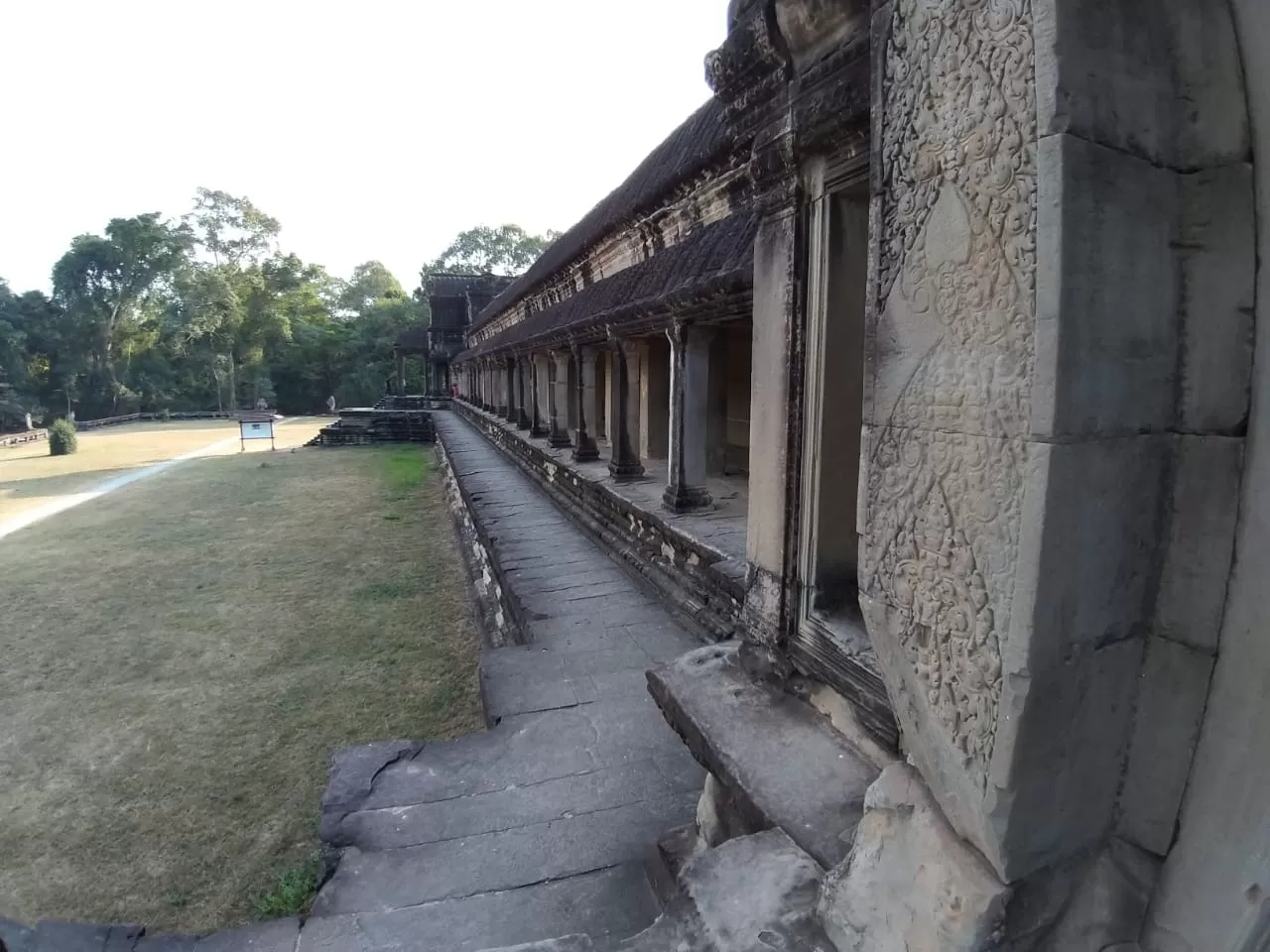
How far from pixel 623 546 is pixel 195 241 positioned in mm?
52619

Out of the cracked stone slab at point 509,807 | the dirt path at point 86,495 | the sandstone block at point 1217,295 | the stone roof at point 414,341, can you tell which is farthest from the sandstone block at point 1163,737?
the stone roof at point 414,341

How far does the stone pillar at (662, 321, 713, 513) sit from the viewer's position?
5156 millimetres

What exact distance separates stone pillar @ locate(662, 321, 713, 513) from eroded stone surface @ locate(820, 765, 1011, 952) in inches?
156

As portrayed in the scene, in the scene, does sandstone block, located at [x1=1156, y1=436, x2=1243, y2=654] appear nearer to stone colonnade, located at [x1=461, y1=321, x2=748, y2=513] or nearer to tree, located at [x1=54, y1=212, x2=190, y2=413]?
stone colonnade, located at [x1=461, y1=321, x2=748, y2=513]

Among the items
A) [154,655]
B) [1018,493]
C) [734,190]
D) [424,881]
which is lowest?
[154,655]

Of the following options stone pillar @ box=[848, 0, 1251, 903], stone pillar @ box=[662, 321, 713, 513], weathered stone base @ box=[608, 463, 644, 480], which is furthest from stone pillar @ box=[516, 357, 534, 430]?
stone pillar @ box=[848, 0, 1251, 903]

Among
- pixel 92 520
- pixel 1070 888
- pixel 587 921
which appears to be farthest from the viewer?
pixel 92 520

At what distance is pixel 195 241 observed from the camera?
45.4 metres

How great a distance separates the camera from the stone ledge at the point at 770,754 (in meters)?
1.63

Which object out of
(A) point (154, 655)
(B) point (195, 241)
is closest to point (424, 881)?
(A) point (154, 655)

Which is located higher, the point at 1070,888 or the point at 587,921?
the point at 1070,888

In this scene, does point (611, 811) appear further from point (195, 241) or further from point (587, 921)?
point (195, 241)

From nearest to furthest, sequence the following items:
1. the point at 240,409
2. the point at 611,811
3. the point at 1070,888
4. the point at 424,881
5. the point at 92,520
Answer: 1. the point at 1070,888
2. the point at 424,881
3. the point at 611,811
4. the point at 92,520
5. the point at 240,409

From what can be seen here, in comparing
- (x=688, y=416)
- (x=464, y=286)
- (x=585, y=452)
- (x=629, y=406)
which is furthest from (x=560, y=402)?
(x=464, y=286)
